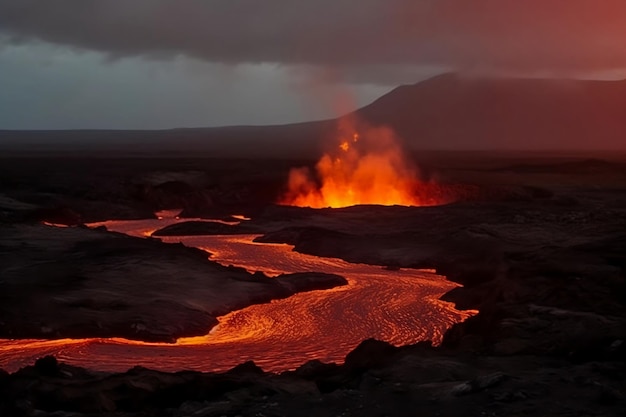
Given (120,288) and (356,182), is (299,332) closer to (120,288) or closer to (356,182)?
(120,288)

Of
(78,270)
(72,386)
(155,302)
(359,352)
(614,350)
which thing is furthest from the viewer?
(78,270)

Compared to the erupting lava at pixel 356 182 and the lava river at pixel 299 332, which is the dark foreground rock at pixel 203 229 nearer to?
the erupting lava at pixel 356 182

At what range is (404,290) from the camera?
35625 mm

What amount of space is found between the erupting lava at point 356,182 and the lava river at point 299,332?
3337 cm

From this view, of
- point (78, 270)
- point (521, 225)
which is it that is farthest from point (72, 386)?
point (521, 225)

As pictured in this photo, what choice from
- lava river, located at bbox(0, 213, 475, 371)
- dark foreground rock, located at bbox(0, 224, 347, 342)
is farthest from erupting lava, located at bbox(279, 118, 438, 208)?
lava river, located at bbox(0, 213, 475, 371)

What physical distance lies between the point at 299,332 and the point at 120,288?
27.9 ft

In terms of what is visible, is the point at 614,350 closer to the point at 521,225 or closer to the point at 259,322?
the point at 259,322

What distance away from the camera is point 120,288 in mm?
32219

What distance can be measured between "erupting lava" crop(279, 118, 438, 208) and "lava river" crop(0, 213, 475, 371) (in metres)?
33.4

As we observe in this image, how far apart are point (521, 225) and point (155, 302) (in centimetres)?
3012

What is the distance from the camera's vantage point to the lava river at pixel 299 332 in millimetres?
24203

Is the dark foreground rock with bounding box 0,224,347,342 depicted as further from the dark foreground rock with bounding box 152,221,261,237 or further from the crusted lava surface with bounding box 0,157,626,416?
the dark foreground rock with bounding box 152,221,261,237

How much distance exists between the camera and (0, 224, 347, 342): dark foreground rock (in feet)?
89.5
